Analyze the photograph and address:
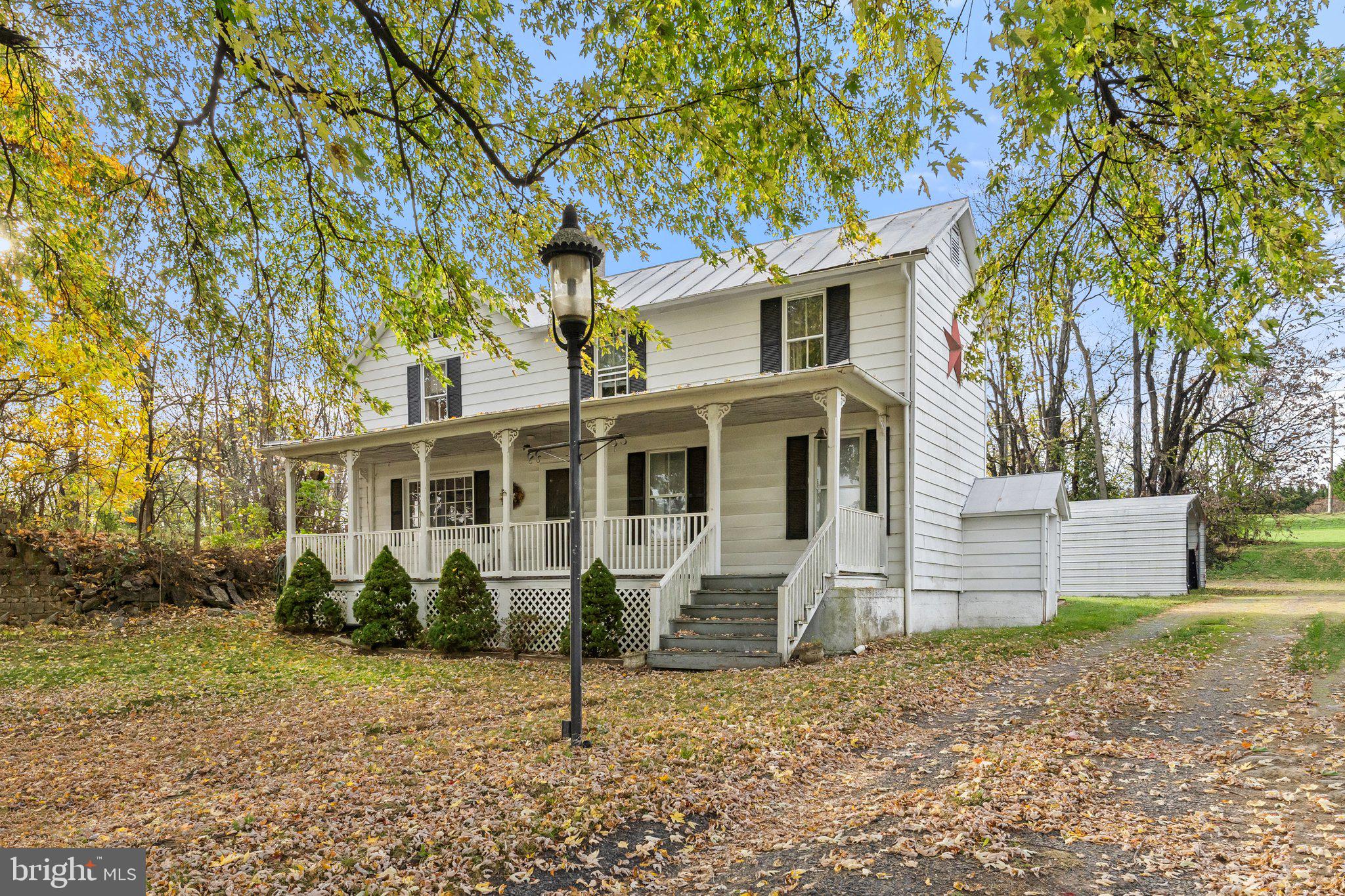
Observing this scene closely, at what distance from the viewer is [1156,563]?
21000mm

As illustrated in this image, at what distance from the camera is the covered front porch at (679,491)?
36.0ft

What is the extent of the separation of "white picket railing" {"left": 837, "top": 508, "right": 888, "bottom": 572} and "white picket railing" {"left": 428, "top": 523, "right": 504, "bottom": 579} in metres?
5.40

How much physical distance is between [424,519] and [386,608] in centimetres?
159

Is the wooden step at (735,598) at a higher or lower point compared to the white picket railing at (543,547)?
lower

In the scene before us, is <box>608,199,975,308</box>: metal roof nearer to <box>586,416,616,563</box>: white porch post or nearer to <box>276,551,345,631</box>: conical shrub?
<box>586,416,616,563</box>: white porch post

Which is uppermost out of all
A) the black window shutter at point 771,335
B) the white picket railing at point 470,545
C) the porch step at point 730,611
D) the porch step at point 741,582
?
the black window shutter at point 771,335

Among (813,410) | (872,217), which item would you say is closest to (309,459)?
(813,410)

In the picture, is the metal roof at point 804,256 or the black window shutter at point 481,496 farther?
the black window shutter at point 481,496

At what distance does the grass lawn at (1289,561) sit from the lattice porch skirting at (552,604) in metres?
23.2

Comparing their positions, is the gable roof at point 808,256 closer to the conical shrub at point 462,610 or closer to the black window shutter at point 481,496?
the black window shutter at point 481,496

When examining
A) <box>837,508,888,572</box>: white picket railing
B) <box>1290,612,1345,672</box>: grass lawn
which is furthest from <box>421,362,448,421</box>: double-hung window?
<box>1290,612,1345,672</box>: grass lawn

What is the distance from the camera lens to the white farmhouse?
10.9m

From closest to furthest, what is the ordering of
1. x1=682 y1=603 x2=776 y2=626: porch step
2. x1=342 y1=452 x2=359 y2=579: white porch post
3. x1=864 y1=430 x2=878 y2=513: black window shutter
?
1. x1=682 y1=603 x2=776 y2=626: porch step
2. x1=864 y1=430 x2=878 y2=513: black window shutter
3. x1=342 y1=452 x2=359 y2=579: white porch post

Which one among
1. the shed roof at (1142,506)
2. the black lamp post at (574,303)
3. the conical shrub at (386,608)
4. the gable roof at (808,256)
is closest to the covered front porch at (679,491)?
the conical shrub at (386,608)
